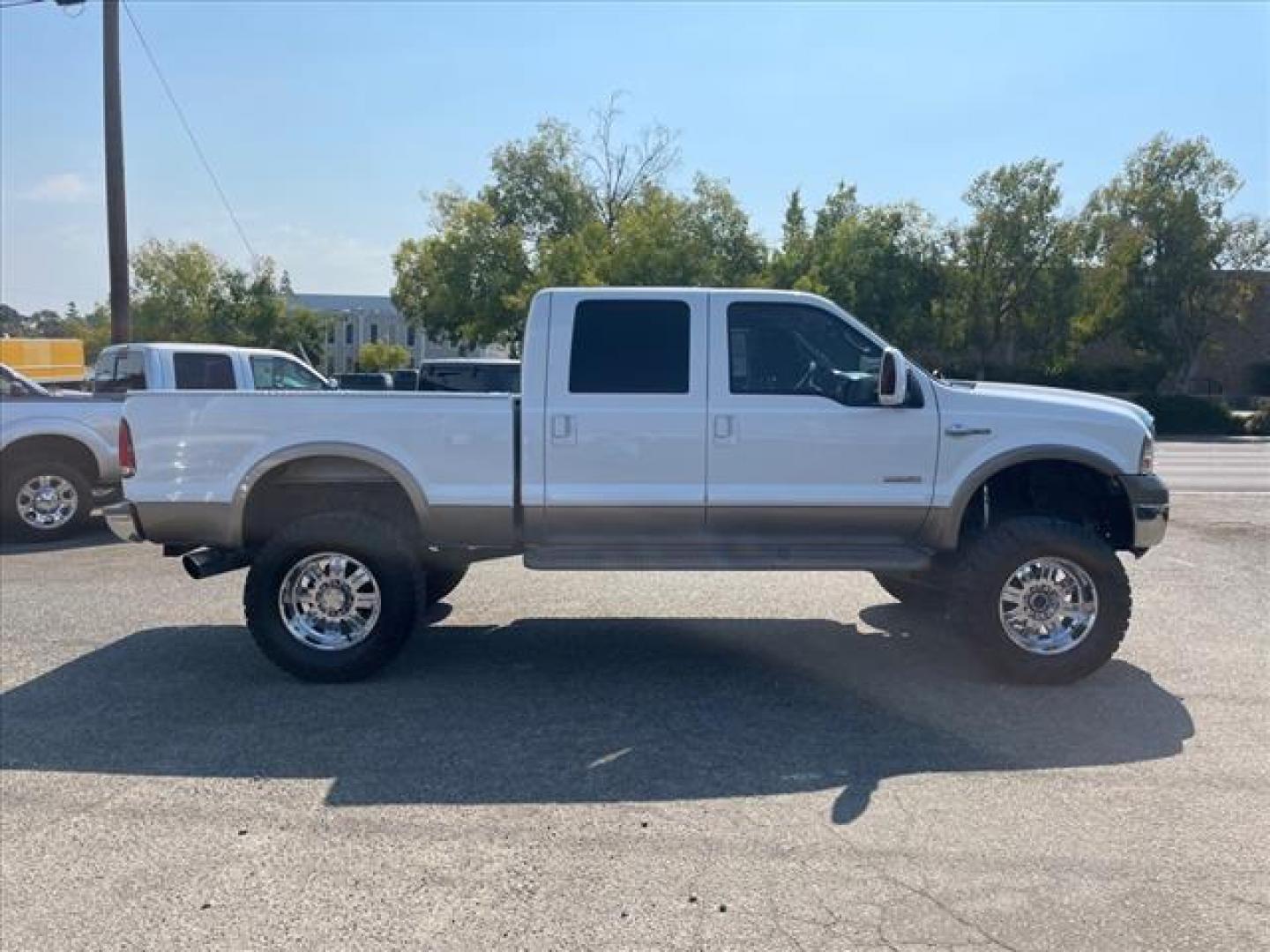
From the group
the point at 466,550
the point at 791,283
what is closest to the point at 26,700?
the point at 466,550

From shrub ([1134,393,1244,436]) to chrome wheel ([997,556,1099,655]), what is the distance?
30.4m

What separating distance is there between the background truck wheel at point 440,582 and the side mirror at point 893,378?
3.16m

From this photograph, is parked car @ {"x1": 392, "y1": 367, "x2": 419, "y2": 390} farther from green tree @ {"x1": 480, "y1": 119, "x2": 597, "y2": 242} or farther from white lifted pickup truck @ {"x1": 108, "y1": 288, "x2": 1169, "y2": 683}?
green tree @ {"x1": 480, "y1": 119, "x2": 597, "y2": 242}

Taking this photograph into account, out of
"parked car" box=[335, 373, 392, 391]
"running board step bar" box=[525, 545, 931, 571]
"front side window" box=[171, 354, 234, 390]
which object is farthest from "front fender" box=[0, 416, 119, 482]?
"running board step bar" box=[525, 545, 931, 571]

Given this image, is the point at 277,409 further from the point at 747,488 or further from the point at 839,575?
the point at 839,575

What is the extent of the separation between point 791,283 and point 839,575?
1297 inches

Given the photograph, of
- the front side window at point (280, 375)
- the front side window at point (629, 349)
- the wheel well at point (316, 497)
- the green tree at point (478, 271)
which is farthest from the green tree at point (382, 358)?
the front side window at point (629, 349)

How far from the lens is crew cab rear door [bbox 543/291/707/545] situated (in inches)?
238

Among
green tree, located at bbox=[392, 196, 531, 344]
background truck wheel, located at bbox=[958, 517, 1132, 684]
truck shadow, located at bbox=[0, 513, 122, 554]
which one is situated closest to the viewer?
background truck wheel, located at bbox=[958, 517, 1132, 684]

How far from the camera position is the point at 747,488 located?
6086mm

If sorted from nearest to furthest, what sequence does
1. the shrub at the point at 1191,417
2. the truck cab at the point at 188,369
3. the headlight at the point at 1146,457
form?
1. the headlight at the point at 1146,457
2. the truck cab at the point at 188,369
3. the shrub at the point at 1191,417

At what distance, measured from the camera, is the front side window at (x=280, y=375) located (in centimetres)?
1200

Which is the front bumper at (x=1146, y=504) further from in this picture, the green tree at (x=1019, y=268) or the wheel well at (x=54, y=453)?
the green tree at (x=1019, y=268)

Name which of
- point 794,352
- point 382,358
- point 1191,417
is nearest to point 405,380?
point 794,352
